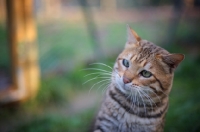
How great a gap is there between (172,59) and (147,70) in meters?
0.15

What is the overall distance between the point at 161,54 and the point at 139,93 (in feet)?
0.81

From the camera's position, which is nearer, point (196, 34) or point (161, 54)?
point (161, 54)

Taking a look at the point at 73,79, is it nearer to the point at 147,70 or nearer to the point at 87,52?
the point at 87,52

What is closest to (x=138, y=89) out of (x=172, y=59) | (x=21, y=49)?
(x=172, y=59)

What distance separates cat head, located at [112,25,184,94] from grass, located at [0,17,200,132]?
2.58 ft

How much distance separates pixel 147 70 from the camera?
154cm

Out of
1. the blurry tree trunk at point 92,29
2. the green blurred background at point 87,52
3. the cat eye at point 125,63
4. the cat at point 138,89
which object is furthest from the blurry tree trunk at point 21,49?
the cat eye at point 125,63

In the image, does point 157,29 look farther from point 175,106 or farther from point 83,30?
point 175,106

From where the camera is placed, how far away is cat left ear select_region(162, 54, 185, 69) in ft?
4.85

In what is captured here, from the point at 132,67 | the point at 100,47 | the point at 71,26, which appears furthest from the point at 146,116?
the point at 71,26

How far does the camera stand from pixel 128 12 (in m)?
4.37

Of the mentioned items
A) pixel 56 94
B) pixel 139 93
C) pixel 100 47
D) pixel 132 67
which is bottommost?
pixel 56 94

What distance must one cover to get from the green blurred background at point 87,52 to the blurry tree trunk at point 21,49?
0.14m

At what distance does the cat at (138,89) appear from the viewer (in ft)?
5.05
